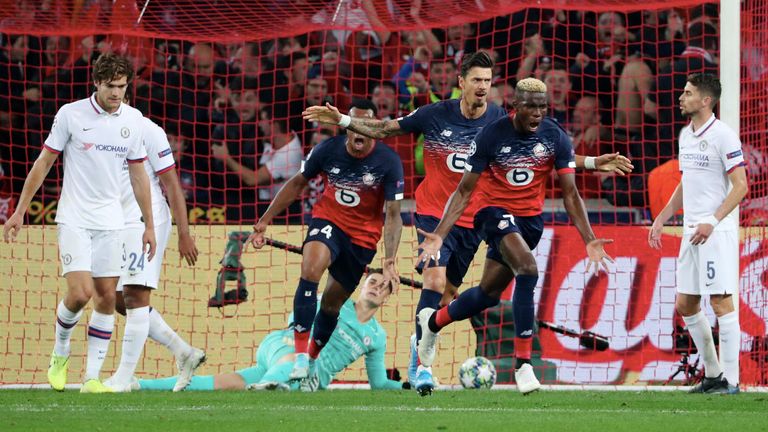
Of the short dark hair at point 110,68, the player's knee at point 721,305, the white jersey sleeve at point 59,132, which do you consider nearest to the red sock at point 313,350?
the white jersey sleeve at point 59,132

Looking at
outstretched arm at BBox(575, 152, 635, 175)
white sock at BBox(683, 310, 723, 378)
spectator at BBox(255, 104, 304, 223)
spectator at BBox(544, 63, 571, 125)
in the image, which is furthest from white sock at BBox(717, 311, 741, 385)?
spectator at BBox(255, 104, 304, 223)

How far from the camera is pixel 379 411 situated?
7.66m

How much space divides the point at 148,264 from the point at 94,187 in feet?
2.84

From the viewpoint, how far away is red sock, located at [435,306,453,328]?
30.0ft

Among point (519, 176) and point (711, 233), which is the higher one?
point (519, 176)

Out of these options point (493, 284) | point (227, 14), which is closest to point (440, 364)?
point (493, 284)

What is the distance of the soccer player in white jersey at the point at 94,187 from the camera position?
8.85 m

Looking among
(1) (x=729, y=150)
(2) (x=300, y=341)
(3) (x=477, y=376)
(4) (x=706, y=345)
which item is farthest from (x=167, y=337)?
(1) (x=729, y=150)

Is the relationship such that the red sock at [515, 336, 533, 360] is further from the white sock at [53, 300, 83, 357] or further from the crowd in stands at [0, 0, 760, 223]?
the crowd in stands at [0, 0, 760, 223]

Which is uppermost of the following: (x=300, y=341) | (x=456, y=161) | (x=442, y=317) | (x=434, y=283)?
(x=456, y=161)

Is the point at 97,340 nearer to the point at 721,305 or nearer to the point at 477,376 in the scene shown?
the point at 477,376

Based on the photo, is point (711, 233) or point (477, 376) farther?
point (477, 376)

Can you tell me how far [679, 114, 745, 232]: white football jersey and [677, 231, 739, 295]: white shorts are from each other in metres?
0.11

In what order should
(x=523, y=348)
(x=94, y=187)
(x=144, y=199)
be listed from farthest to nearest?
(x=144, y=199), (x=94, y=187), (x=523, y=348)
